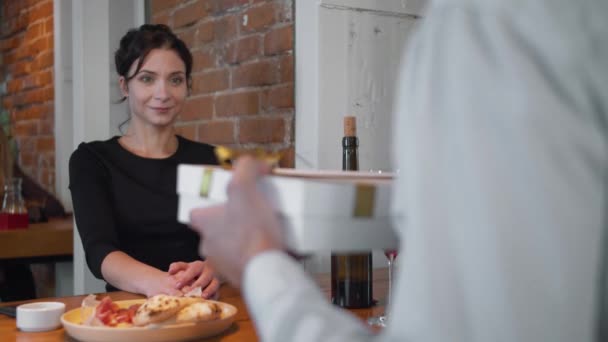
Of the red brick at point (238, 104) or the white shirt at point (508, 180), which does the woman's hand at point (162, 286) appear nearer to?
the red brick at point (238, 104)

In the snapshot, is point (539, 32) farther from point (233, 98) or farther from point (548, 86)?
point (233, 98)

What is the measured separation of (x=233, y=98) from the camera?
2332 mm

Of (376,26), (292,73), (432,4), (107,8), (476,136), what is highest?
(107,8)

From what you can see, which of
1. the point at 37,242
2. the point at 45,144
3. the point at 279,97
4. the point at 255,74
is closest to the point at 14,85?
the point at 45,144

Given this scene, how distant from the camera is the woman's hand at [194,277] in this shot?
Result: 160 cm

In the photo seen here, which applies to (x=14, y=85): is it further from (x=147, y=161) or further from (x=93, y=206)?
(x=93, y=206)

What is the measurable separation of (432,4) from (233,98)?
1.82 m

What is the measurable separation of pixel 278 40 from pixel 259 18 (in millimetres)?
146

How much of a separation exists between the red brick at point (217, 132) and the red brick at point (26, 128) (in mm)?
1911

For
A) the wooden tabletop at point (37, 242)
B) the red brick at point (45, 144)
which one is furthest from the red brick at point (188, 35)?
the red brick at point (45, 144)

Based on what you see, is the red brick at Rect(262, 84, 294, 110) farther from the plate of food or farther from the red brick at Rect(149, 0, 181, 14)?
the plate of food

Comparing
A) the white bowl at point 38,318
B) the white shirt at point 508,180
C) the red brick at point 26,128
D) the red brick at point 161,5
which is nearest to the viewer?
the white shirt at point 508,180

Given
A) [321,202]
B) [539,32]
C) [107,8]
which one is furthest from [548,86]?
[107,8]

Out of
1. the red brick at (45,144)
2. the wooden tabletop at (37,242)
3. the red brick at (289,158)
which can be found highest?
the red brick at (45,144)
